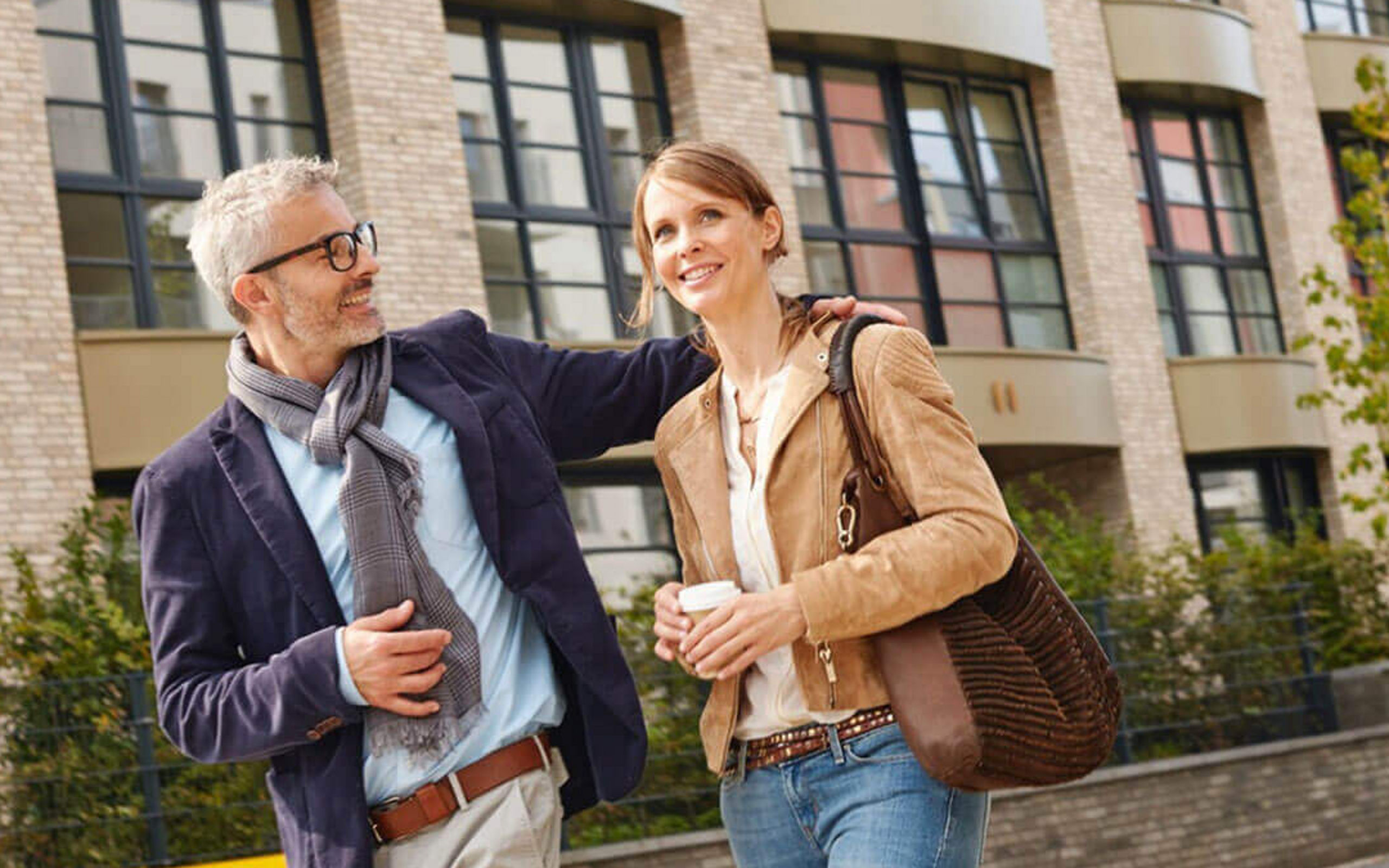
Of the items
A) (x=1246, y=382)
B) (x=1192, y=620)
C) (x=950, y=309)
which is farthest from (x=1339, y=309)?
(x=1192, y=620)

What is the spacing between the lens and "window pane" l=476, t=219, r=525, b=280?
62.4ft

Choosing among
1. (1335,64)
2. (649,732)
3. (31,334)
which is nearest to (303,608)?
(649,732)

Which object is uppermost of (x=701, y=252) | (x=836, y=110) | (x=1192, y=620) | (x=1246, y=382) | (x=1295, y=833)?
(x=836, y=110)

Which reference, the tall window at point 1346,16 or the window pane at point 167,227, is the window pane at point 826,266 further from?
the tall window at point 1346,16

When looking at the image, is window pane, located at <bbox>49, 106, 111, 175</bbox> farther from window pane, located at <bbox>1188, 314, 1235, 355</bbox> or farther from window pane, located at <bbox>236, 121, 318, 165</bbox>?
window pane, located at <bbox>1188, 314, 1235, 355</bbox>

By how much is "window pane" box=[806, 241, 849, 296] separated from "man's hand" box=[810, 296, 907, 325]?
17948mm

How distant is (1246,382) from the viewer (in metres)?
25.5

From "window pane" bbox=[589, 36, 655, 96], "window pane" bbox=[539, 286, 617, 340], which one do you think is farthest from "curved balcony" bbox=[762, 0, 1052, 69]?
"window pane" bbox=[539, 286, 617, 340]

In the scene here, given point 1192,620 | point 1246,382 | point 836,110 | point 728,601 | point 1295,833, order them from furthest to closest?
point 1246,382
point 836,110
point 1192,620
point 1295,833
point 728,601

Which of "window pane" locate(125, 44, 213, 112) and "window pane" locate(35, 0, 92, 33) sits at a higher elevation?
"window pane" locate(35, 0, 92, 33)

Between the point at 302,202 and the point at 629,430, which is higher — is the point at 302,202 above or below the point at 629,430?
above

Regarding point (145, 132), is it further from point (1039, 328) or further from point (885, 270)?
point (1039, 328)

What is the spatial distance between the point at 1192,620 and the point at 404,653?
1368 cm

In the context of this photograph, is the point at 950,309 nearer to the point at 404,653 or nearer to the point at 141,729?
the point at 141,729
